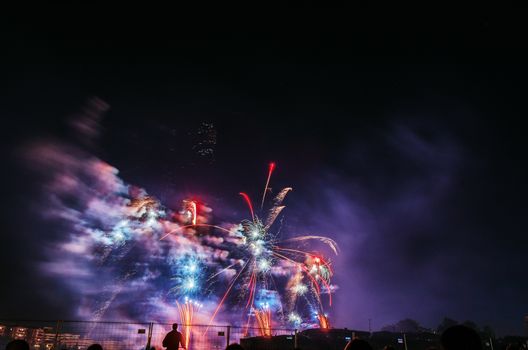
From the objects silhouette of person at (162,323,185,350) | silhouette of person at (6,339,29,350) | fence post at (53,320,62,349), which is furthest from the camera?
fence post at (53,320,62,349)

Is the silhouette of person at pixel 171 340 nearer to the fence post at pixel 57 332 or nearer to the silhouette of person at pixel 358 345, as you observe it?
the fence post at pixel 57 332

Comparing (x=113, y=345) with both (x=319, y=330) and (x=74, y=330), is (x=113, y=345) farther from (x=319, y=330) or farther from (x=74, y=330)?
(x=319, y=330)

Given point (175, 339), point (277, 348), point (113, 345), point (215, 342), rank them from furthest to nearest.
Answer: point (277, 348) → point (215, 342) → point (113, 345) → point (175, 339)

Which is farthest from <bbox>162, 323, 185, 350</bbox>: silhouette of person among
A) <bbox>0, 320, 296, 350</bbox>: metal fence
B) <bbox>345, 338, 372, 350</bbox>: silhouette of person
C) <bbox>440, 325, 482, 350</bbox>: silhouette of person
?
<bbox>440, 325, 482, 350</bbox>: silhouette of person

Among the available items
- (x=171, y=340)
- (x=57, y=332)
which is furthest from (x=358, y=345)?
(x=57, y=332)

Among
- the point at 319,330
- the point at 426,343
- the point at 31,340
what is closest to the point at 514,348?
the point at 31,340

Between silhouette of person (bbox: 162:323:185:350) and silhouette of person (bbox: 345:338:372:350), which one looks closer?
silhouette of person (bbox: 345:338:372:350)

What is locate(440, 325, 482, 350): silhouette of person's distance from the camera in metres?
4.07

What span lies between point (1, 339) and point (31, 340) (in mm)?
1669

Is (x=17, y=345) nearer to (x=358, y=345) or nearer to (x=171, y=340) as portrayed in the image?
(x=358, y=345)

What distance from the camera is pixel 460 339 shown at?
411 cm

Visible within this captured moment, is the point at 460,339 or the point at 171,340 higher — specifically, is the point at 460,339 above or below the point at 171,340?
above

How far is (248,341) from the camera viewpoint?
103 feet

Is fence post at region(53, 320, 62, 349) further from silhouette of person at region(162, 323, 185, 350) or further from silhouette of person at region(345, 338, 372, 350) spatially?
silhouette of person at region(345, 338, 372, 350)
